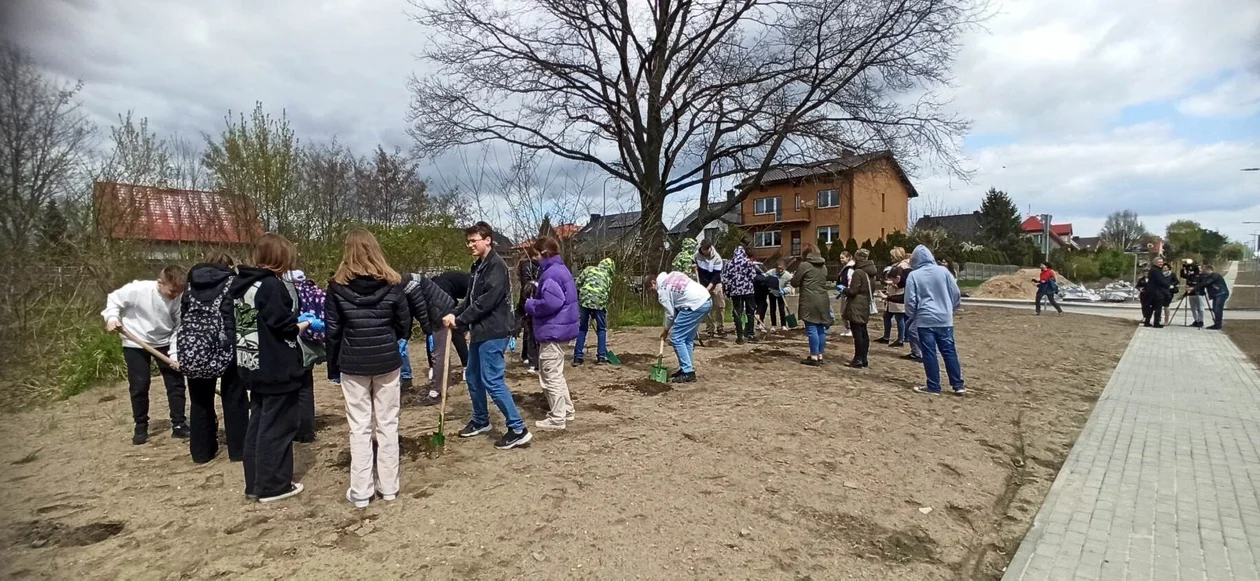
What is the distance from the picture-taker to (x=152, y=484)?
4375 millimetres

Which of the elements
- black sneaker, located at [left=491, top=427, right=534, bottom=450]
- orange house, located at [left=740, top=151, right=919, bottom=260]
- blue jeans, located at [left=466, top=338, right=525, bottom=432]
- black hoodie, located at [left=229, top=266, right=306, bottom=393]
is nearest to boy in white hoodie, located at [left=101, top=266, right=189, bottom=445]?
black hoodie, located at [left=229, top=266, right=306, bottom=393]

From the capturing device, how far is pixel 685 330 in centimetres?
725

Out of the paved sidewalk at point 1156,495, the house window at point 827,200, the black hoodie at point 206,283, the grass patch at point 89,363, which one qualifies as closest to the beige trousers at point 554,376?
the black hoodie at point 206,283

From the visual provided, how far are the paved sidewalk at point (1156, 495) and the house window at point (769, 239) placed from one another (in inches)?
1800

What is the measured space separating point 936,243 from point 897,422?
3993cm

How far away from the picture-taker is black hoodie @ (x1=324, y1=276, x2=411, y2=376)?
12.5ft

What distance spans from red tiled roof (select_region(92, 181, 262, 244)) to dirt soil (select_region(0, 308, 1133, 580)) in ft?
14.2

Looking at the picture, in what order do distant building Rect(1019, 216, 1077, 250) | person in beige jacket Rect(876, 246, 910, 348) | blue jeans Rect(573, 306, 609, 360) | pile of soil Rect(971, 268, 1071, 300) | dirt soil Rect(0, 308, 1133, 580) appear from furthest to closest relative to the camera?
distant building Rect(1019, 216, 1077, 250)
pile of soil Rect(971, 268, 1071, 300)
person in beige jacket Rect(876, 246, 910, 348)
blue jeans Rect(573, 306, 609, 360)
dirt soil Rect(0, 308, 1133, 580)

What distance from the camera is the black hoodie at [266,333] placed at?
3.85 m

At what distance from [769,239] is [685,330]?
48.4 meters

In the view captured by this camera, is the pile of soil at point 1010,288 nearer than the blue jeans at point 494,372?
No

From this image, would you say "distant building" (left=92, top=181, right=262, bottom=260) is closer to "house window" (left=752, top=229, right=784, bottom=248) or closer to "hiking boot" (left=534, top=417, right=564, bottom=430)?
"hiking boot" (left=534, top=417, right=564, bottom=430)

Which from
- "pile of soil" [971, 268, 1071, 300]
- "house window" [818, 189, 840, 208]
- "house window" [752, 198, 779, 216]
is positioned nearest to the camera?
"pile of soil" [971, 268, 1071, 300]

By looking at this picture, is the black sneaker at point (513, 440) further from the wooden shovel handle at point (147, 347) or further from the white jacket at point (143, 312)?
the white jacket at point (143, 312)
